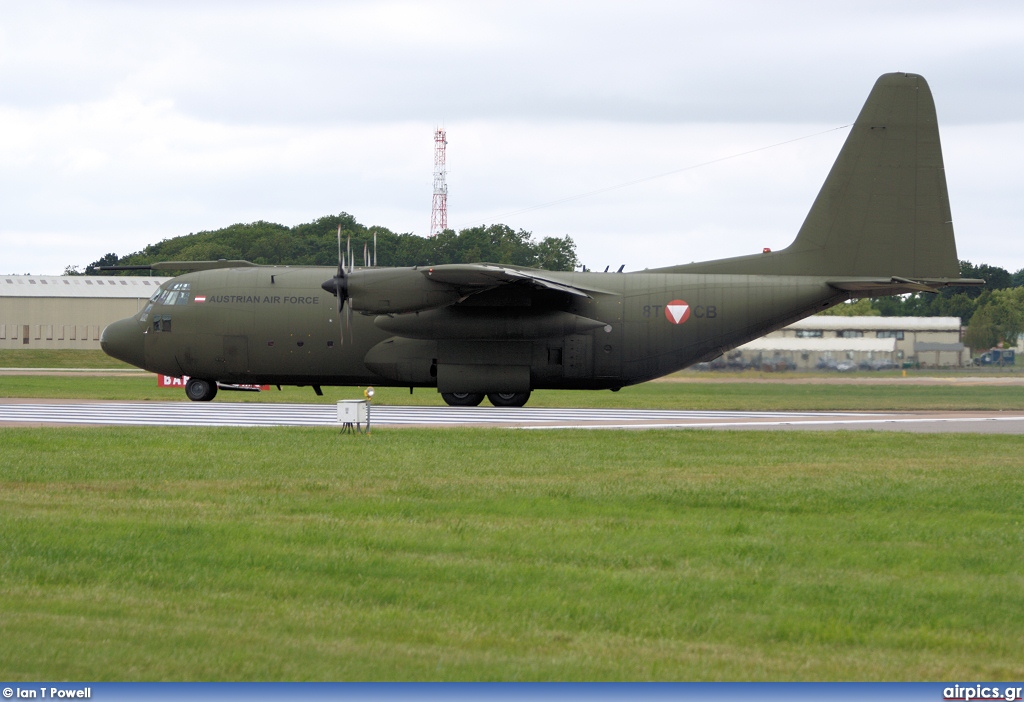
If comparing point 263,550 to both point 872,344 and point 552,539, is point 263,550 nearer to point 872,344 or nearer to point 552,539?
point 552,539

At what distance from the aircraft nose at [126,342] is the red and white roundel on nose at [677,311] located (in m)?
15.8

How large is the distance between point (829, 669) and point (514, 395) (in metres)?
25.8

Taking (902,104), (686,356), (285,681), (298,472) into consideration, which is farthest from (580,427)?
(285,681)

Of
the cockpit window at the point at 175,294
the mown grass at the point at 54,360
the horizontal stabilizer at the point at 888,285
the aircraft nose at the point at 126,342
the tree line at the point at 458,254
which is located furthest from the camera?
the mown grass at the point at 54,360

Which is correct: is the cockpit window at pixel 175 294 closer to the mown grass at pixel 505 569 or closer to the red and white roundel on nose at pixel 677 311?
the red and white roundel on nose at pixel 677 311

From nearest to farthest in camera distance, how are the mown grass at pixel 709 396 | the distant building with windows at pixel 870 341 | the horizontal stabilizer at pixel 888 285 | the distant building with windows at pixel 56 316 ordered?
1. the horizontal stabilizer at pixel 888 285
2. the mown grass at pixel 709 396
3. the distant building with windows at pixel 870 341
4. the distant building with windows at pixel 56 316

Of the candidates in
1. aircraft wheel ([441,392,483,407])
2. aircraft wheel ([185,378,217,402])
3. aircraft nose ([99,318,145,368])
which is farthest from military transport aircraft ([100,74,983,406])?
aircraft wheel ([185,378,217,402])

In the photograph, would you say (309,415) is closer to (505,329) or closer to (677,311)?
(505,329)

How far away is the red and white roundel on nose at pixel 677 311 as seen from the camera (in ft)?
101

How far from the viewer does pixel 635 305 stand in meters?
30.9

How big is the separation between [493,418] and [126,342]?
1226cm

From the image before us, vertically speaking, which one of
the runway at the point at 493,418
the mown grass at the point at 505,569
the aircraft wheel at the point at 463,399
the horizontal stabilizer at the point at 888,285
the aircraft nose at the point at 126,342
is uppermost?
the horizontal stabilizer at the point at 888,285

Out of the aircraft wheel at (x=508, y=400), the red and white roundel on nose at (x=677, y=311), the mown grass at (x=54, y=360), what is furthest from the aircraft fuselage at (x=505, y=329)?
the mown grass at (x=54, y=360)

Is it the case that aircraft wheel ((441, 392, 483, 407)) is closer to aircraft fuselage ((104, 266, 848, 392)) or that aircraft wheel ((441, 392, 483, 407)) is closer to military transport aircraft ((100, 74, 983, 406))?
military transport aircraft ((100, 74, 983, 406))
